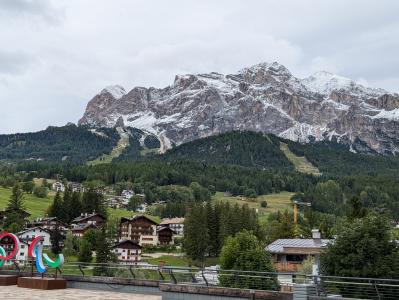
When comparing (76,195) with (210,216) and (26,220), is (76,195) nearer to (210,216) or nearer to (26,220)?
(26,220)

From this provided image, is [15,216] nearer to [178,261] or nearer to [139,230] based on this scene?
[139,230]

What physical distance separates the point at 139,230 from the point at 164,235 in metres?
10.8

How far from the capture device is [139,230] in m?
185

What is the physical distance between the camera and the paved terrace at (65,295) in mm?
29091

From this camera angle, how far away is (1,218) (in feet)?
Result: 547

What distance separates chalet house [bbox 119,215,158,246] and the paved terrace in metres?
152

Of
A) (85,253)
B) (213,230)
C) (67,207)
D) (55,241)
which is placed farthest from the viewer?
(67,207)

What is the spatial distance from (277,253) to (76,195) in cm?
11499

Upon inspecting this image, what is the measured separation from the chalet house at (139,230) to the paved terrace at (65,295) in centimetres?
15158

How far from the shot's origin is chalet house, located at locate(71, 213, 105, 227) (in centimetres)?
17000

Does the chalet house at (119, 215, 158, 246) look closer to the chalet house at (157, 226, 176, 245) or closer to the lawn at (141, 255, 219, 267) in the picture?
the chalet house at (157, 226, 176, 245)

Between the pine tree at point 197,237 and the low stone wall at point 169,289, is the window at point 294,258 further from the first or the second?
the low stone wall at point 169,289

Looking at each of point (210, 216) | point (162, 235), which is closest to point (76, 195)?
point (162, 235)

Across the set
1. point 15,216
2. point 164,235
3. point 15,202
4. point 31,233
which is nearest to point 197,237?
point 31,233
